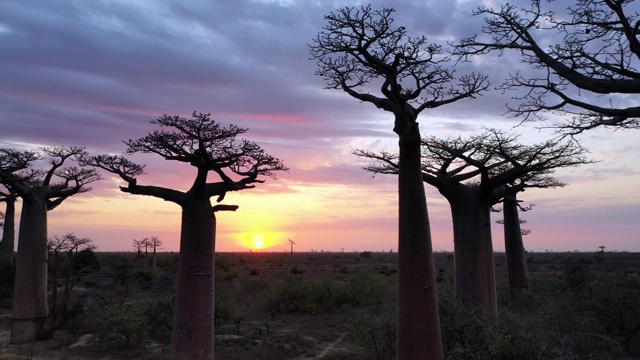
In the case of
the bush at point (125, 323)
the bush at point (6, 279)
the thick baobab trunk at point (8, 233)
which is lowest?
the bush at point (125, 323)

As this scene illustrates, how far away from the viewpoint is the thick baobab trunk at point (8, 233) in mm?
16375

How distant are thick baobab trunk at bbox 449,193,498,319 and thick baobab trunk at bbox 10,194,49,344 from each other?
8.41 m

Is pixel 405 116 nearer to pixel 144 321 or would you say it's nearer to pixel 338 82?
pixel 338 82

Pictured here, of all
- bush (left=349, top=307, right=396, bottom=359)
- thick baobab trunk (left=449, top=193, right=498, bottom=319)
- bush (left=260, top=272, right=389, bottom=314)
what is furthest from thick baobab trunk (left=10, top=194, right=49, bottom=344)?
thick baobab trunk (left=449, top=193, right=498, bottom=319)

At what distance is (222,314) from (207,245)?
487 cm

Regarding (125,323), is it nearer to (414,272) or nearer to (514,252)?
(414,272)

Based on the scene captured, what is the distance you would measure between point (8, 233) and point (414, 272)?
16.4m

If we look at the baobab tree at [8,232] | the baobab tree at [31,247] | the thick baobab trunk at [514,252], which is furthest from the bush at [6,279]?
the thick baobab trunk at [514,252]

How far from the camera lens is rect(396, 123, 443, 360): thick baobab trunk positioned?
16.3 ft

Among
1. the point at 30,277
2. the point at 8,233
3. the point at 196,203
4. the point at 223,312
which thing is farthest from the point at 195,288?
the point at 8,233

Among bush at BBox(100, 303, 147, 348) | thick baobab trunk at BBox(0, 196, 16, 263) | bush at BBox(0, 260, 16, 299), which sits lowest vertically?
bush at BBox(100, 303, 147, 348)

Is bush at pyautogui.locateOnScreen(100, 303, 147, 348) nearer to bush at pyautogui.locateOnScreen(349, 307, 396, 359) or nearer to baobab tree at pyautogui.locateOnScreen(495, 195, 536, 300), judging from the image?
bush at pyautogui.locateOnScreen(349, 307, 396, 359)

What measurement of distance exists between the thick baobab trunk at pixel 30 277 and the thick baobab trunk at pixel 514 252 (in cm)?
1160

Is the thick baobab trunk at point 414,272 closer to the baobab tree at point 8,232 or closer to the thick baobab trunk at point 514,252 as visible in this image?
the thick baobab trunk at point 514,252
